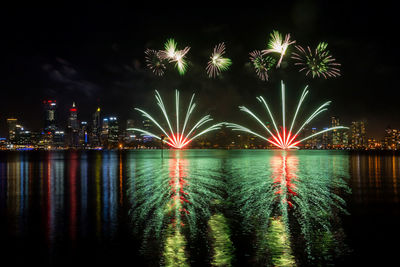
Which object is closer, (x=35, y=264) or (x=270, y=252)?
(x=35, y=264)

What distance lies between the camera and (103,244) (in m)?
8.22

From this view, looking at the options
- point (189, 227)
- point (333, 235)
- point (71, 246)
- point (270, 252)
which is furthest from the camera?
point (189, 227)

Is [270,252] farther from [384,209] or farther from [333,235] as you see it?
[384,209]

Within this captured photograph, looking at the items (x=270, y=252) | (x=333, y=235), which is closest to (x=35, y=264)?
(x=270, y=252)

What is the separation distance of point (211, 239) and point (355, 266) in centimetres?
311

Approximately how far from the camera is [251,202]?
13562 millimetres

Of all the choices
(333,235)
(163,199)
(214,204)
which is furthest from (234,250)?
(163,199)

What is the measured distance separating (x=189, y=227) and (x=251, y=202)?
15.1ft

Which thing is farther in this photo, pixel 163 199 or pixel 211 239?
pixel 163 199

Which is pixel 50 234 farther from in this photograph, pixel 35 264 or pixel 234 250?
pixel 234 250

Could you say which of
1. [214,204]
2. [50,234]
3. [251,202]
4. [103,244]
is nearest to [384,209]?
[251,202]

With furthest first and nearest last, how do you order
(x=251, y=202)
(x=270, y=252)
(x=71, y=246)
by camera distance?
(x=251, y=202)
(x=71, y=246)
(x=270, y=252)

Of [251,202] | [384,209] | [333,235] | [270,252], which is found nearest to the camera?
[270,252]

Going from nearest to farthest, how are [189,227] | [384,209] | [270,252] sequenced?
[270,252] < [189,227] < [384,209]
